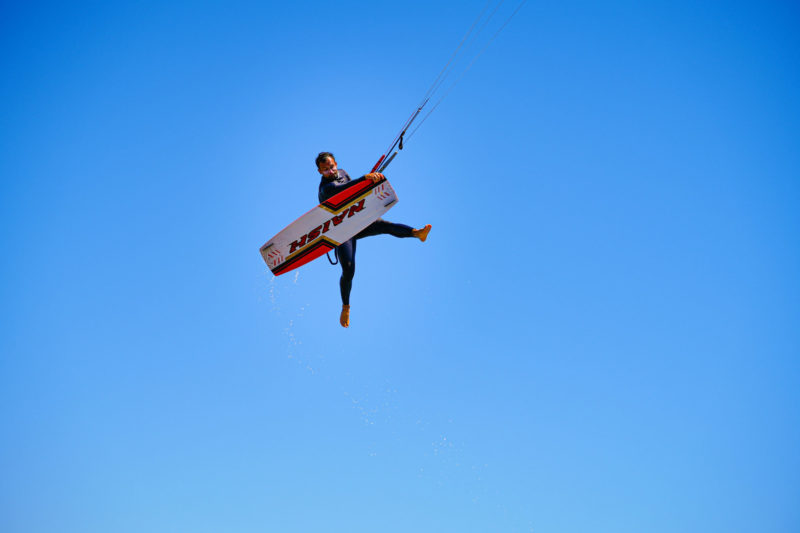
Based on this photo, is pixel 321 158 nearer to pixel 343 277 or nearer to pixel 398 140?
pixel 398 140

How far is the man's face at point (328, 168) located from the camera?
787cm

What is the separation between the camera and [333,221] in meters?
7.78

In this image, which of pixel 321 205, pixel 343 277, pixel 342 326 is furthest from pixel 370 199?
pixel 342 326

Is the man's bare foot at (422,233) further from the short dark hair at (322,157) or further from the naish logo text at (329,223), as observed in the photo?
the short dark hair at (322,157)

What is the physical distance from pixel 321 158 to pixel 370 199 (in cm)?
96

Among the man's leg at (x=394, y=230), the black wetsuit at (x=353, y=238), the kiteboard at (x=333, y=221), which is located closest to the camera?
the kiteboard at (x=333, y=221)

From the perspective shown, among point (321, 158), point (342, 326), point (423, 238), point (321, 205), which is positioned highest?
point (321, 158)

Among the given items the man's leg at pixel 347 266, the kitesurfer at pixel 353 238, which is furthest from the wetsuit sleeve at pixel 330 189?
the man's leg at pixel 347 266

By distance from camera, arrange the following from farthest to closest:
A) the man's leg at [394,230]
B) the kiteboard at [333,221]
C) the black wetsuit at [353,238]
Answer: the man's leg at [394,230] < the black wetsuit at [353,238] < the kiteboard at [333,221]

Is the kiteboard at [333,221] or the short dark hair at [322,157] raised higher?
the short dark hair at [322,157]

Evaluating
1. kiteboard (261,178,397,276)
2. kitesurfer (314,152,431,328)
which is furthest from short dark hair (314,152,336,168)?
kiteboard (261,178,397,276)

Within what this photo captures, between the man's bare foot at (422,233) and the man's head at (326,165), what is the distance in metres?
1.44

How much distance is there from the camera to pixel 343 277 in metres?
8.02

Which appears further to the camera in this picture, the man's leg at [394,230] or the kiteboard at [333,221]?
the man's leg at [394,230]
